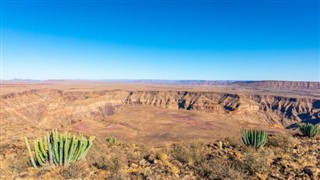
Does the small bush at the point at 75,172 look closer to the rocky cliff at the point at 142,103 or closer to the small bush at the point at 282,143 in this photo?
the small bush at the point at 282,143

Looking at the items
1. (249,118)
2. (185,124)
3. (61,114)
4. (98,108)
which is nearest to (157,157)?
(185,124)

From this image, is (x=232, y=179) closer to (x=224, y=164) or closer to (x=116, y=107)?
(x=224, y=164)

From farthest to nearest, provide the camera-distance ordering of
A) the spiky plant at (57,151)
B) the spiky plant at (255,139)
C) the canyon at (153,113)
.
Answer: the canyon at (153,113), the spiky plant at (255,139), the spiky plant at (57,151)

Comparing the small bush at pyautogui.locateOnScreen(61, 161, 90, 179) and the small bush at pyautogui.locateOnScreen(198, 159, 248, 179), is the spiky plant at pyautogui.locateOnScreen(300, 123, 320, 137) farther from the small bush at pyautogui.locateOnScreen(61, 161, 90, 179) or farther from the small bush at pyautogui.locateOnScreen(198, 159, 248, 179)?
the small bush at pyautogui.locateOnScreen(61, 161, 90, 179)

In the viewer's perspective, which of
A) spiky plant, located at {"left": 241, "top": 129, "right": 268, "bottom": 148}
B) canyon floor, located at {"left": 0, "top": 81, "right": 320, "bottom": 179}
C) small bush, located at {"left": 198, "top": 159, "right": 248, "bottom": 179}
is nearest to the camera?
small bush, located at {"left": 198, "top": 159, "right": 248, "bottom": 179}

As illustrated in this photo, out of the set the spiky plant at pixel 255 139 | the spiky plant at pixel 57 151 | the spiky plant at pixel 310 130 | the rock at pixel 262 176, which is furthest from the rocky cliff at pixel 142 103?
the rock at pixel 262 176

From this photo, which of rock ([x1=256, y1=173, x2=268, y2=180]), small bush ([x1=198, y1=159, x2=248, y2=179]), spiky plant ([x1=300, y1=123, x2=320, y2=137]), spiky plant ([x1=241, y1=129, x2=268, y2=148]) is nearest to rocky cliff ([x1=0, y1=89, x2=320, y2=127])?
spiky plant ([x1=300, y1=123, x2=320, y2=137])

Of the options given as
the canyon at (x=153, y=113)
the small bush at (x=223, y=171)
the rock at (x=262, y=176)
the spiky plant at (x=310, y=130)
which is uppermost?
the small bush at (x=223, y=171)

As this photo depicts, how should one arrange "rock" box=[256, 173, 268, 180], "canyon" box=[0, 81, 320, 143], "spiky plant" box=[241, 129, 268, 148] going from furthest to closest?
"canyon" box=[0, 81, 320, 143]
"spiky plant" box=[241, 129, 268, 148]
"rock" box=[256, 173, 268, 180]

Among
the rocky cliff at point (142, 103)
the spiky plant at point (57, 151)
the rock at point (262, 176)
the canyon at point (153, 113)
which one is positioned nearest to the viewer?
the rock at point (262, 176)

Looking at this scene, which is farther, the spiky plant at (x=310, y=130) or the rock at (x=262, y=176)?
the spiky plant at (x=310, y=130)

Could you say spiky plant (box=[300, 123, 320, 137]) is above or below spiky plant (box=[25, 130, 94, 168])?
below
